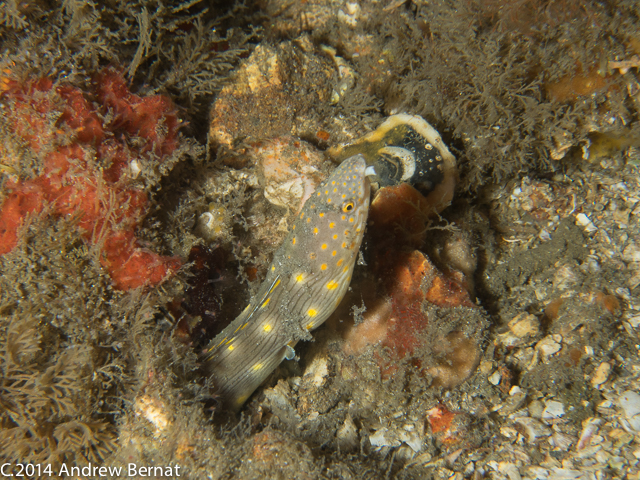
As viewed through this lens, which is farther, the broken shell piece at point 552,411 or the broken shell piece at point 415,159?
the broken shell piece at point 415,159

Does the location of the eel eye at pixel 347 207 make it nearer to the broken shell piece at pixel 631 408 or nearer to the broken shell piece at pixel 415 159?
the broken shell piece at pixel 415 159

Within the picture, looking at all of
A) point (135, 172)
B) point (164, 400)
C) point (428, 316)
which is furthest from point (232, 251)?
point (428, 316)

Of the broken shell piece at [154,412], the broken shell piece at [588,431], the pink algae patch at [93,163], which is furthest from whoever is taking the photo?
the broken shell piece at [588,431]

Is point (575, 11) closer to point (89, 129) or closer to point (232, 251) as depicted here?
point (232, 251)

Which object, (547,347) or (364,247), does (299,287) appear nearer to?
(364,247)

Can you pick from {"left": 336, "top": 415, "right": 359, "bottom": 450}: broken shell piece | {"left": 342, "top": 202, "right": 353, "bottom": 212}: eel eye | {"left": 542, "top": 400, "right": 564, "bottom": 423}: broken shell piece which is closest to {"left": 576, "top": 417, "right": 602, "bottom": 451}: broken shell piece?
{"left": 542, "top": 400, "right": 564, "bottom": 423}: broken shell piece

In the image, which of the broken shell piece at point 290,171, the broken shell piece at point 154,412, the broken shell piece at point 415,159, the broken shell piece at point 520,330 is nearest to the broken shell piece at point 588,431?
the broken shell piece at point 520,330

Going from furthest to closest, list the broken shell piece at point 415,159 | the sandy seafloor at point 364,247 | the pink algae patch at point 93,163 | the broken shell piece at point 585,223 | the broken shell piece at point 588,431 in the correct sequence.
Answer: the broken shell piece at point 585,223, the broken shell piece at point 415,159, the broken shell piece at point 588,431, the sandy seafloor at point 364,247, the pink algae patch at point 93,163
